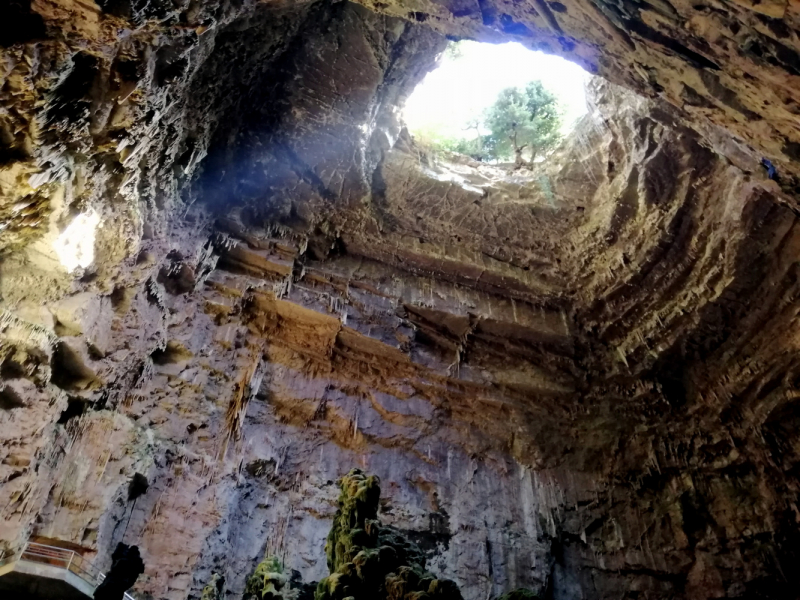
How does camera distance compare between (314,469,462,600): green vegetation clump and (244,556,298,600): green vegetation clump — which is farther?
(244,556,298,600): green vegetation clump

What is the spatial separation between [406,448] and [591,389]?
3.93 meters

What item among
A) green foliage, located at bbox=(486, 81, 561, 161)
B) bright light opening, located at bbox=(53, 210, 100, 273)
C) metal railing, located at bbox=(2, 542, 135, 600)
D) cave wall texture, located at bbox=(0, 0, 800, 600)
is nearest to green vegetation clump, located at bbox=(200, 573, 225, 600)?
cave wall texture, located at bbox=(0, 0, 800, 600)

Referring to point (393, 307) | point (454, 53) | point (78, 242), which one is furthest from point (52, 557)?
point (454, 53)

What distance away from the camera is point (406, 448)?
10.1 meters

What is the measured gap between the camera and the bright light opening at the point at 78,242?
726cm

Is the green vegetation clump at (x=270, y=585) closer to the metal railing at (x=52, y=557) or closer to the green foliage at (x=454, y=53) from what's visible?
the metal railing at (x=52, y=557)

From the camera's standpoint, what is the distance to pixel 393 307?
11.1 metres

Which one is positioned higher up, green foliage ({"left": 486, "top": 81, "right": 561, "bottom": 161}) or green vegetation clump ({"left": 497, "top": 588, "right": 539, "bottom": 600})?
green foliage ({"left": 486, "top": 81, "right": 561, "bottom": 161})

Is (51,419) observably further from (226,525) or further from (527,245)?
(527,245)

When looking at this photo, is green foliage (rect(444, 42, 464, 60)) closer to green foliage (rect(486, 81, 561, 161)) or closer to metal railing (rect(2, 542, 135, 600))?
green foliage (rect(486, 81, 561, 161))

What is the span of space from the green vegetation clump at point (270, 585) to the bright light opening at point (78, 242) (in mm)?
4648

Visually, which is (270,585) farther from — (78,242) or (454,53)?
(454,53)

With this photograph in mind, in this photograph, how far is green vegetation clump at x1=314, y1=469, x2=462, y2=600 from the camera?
557 centimetres

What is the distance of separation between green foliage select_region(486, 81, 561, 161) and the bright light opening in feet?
32.7
